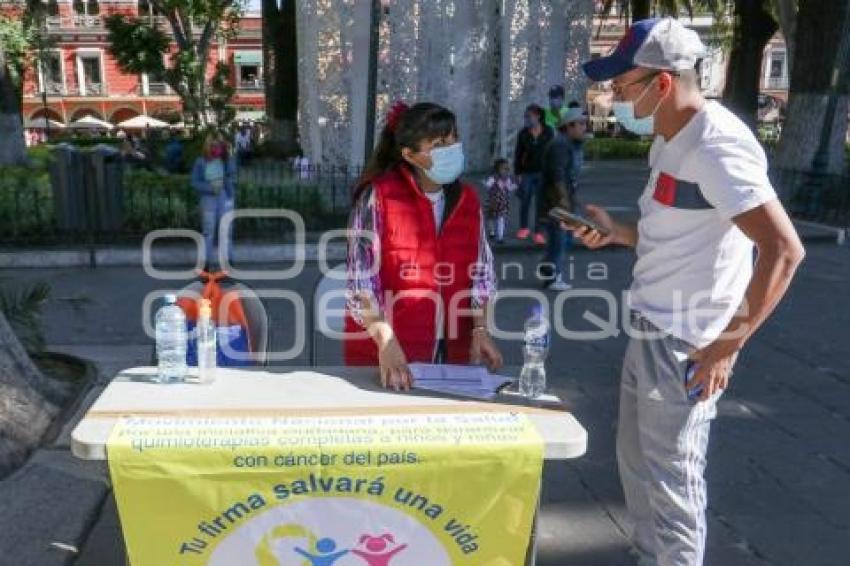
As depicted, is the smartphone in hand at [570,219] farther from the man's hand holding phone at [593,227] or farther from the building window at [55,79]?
the building window at [55,79]

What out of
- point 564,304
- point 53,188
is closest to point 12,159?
point 53,188

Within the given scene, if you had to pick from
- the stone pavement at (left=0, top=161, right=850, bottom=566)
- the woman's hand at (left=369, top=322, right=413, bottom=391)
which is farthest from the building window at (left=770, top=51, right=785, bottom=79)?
the woman's hand at (left=369, top=322, right=413, bottom=391)

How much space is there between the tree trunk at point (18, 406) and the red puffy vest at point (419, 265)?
2049 millimetres

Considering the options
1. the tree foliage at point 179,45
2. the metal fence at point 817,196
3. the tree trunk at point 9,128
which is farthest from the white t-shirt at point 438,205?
the tree foliage at point 179,45

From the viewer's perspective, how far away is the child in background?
10.2 metres

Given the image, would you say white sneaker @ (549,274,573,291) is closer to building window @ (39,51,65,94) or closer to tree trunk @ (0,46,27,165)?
tree trunk @ (0,46,27,165)

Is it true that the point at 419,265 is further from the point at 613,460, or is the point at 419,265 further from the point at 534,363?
the point at 613,460

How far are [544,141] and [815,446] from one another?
6.65 m

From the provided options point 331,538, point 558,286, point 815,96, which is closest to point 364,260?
point 331,538

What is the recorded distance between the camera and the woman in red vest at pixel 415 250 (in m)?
2.89

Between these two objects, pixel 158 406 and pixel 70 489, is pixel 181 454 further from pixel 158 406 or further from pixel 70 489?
pixel 70 489

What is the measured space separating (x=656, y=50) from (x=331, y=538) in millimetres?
1762

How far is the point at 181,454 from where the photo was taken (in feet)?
7.54

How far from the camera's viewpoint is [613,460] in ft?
14.5
